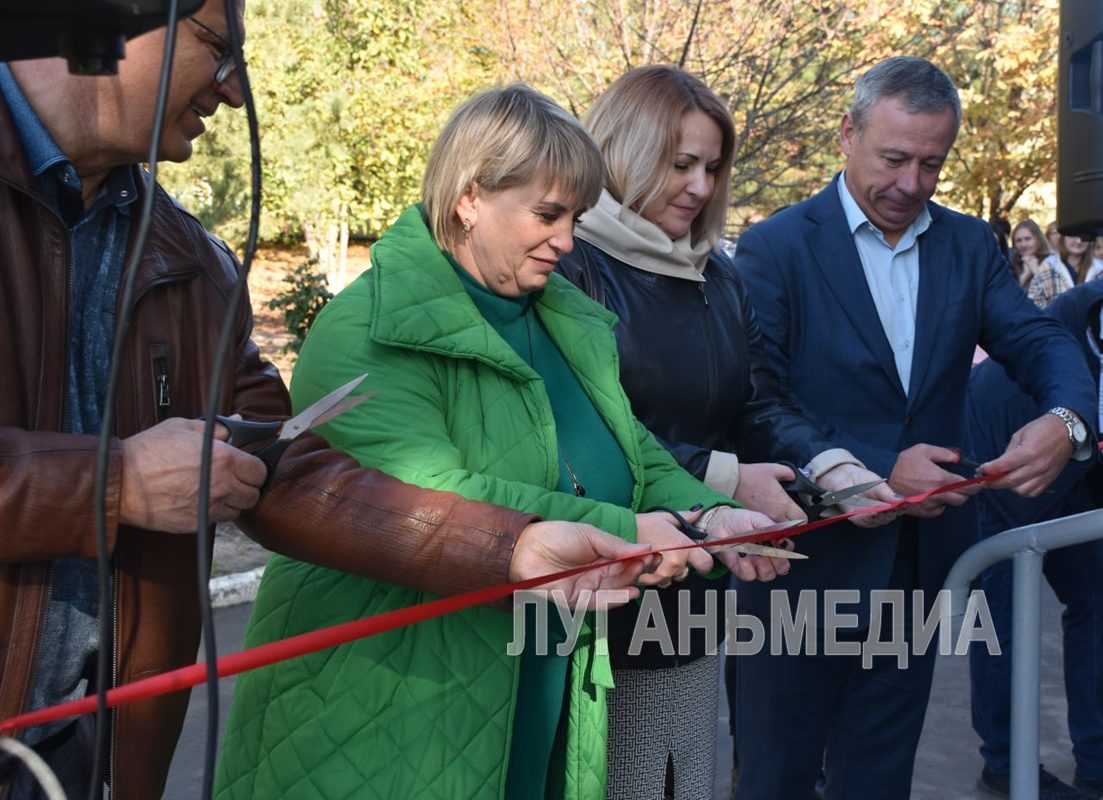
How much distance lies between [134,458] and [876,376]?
93.8 inches

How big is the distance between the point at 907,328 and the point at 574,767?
5.92 feet

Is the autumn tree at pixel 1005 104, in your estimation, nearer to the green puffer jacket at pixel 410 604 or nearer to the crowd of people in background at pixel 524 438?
the crowd of people in background at pixel 524 438

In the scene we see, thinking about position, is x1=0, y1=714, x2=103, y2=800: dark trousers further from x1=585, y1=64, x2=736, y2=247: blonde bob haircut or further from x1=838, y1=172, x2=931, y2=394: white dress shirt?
x1=838, y1=172, x2=931, y2=394: white dress shirt

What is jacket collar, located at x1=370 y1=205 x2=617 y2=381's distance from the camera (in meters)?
2.42

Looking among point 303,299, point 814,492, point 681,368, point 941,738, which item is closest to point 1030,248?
point 303,299

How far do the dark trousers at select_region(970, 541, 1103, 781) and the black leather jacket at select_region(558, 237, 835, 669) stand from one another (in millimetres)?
2030

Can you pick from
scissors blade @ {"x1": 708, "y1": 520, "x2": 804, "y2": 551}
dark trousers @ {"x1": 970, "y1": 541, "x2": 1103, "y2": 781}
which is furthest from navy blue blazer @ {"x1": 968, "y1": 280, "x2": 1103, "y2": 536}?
scissors blade @ {"x1": 708, "y1": 520, "x2": 804, "y2": 551}

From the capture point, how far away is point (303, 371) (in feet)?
8.11

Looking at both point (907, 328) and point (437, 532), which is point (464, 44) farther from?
point (437, 532)

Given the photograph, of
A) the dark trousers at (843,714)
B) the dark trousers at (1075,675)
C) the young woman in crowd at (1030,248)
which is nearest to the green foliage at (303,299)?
the dark trousers at (1075,675)

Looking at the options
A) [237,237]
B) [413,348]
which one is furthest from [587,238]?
[237,237]

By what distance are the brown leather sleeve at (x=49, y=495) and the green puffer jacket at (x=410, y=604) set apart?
587mm

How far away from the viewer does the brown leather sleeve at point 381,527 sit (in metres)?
2.19

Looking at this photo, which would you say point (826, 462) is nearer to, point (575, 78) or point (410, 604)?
point (410, 604)
